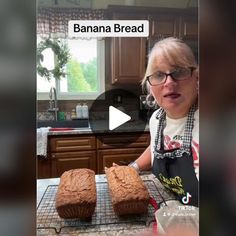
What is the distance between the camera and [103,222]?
1.14 ft

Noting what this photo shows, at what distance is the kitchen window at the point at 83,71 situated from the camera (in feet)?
1.26

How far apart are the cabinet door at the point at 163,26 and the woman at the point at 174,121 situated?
0.01m

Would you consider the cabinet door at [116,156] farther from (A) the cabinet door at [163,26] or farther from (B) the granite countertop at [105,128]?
(A) the cabinet door at [163,26]

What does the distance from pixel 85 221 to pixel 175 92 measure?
26cm

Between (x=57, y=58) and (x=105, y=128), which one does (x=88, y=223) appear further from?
(x=57, y=58)

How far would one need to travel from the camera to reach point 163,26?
38 centimetres

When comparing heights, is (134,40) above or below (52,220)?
above
